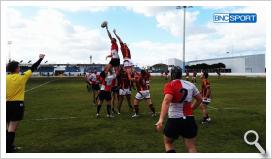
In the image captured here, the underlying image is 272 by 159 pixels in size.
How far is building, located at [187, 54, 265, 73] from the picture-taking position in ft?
226

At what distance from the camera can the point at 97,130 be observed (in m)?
11.3

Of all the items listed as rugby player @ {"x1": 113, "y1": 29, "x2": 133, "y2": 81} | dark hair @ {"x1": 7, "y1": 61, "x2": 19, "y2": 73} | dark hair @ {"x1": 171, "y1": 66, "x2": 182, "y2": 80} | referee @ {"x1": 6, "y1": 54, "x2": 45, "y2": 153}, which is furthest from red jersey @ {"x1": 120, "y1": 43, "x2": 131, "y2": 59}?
dark hair @ {"x1": 171, "y1": 66, "x2": 182, "y2": 80}

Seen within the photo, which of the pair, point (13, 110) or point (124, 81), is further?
point (124, 81)

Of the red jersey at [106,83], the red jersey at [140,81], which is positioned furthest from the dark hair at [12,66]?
the red jersey at [140,81]

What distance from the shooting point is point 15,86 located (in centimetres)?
786

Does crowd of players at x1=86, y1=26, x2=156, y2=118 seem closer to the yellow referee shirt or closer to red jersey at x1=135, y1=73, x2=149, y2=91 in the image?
red jersey at x1=135, y1=73, x2=149, y2=91

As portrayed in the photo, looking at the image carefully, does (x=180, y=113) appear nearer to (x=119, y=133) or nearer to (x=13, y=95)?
(x=13, y=95)

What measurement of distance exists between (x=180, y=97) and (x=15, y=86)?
3985 mm

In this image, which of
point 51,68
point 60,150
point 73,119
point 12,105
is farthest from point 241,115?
point 51,68

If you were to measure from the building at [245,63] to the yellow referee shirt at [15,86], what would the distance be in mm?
66009

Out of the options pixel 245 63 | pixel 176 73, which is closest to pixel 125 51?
pixel 176 73

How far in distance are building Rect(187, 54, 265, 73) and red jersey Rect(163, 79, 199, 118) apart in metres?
65.8

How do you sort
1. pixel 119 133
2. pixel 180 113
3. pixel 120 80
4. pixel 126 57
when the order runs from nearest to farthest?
pixel 180 113, pixel 119 133, pixel 126 57, pixel 120 80

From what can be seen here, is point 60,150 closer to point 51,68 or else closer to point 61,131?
point 61,131
